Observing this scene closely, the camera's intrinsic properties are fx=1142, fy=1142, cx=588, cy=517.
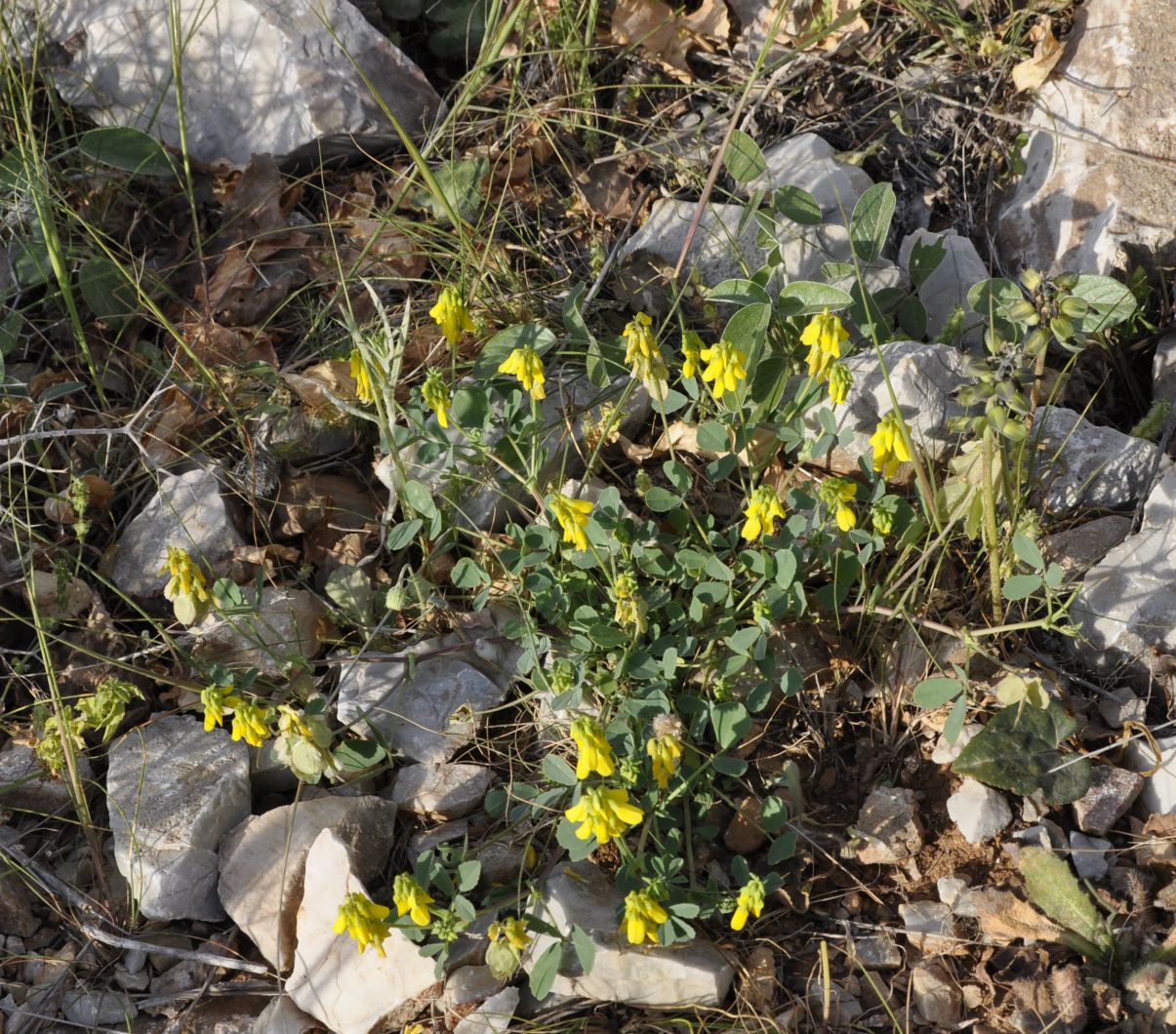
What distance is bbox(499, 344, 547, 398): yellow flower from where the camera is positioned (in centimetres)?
234

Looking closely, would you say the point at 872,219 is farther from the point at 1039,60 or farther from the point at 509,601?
the point at 509,601

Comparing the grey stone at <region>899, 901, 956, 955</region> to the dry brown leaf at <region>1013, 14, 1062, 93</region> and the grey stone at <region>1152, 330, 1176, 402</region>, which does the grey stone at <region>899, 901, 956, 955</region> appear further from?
the dry brown leaf at <region>1013, 14, 1062, 93</region>

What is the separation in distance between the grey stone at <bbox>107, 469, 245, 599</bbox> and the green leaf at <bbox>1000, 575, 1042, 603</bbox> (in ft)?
5.98

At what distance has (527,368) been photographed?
236cm

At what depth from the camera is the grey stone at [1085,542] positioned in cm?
260

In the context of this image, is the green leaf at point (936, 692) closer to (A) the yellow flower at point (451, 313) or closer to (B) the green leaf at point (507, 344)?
(B) the green leaf at point (507, 344)

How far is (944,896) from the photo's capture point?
7.43ft

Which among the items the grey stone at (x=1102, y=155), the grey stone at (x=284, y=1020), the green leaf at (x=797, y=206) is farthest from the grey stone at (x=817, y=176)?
the grey stone at (x=284, y=1020)

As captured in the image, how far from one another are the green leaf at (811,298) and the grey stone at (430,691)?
3.39 ft

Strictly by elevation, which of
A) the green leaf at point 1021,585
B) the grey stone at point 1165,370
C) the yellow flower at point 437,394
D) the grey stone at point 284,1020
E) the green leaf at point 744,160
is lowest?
the grey stone at point 284,1020

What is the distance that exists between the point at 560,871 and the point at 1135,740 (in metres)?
1.23

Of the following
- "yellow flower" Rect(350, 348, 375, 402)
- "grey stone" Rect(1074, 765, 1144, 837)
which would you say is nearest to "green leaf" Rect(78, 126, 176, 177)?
"yellow flower" Rect(350, 348, 375, 402)

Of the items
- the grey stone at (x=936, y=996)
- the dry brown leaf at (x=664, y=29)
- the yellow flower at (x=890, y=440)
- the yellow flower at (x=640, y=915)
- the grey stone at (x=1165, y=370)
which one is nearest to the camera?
the yellow flower at (x=640, y=915)

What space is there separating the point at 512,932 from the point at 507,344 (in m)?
1.29
